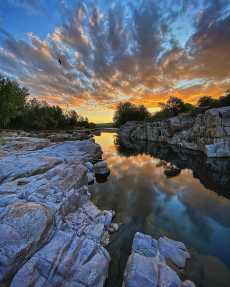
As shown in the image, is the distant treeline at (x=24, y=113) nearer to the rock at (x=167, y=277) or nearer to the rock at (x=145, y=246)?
the rock at (x=145, y=246)

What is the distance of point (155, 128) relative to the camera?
33031mm

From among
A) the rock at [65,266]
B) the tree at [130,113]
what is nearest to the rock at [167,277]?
the rock at [65,266]

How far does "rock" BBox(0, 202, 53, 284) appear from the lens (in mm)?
2699

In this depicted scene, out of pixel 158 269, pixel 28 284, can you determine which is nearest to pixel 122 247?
pixel 158 269

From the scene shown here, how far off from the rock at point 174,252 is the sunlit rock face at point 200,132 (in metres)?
15.9

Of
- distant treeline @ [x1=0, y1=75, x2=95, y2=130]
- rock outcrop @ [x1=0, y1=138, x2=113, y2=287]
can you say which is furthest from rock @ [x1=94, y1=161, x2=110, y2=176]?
distant treeline @ [x1=0, y1=75, x2=95, y2=130]

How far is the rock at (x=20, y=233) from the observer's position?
8.86 feet

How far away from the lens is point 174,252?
3.67 metres

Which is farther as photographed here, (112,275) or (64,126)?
(64,126)

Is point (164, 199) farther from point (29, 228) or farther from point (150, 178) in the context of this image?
point (29, 228)

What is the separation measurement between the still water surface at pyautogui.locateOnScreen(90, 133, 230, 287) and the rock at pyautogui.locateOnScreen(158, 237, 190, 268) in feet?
0.58

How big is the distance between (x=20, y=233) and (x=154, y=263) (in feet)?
10.2

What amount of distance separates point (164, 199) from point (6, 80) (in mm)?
37550

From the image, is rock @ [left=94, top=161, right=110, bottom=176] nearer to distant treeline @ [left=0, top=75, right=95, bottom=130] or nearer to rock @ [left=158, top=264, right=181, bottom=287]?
rock @ [left=158, top=264, right=181, bottom=287]
